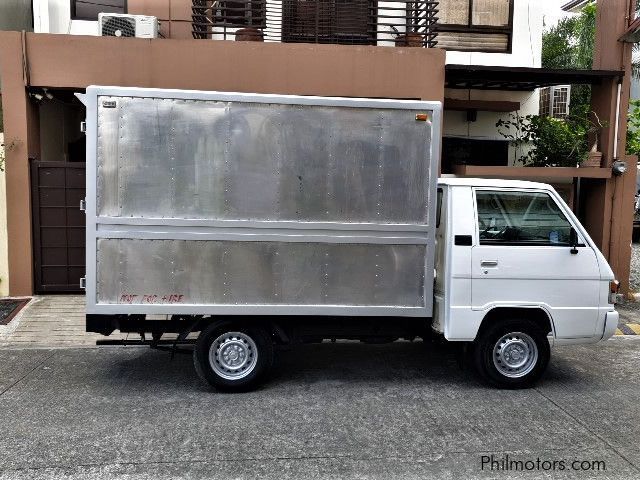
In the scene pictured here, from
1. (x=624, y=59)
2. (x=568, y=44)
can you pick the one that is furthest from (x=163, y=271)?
(x=568, y=44)

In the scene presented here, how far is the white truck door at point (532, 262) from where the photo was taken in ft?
20.5

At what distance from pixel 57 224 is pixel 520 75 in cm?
806

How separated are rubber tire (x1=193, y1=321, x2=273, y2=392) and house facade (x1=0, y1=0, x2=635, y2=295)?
4772 millimetres

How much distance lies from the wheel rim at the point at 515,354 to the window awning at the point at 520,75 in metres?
5.37

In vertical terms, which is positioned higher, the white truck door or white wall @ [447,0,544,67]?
white wall @ [447,0,544,67]

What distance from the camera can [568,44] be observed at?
2242cm

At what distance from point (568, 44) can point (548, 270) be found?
62.3 feet

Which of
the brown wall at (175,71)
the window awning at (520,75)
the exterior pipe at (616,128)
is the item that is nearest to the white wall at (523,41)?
the window awning at (520,75)

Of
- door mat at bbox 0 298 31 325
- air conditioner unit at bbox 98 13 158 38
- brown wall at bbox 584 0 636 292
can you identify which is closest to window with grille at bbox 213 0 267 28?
air conditioner unit at bbox 98 13 158 38

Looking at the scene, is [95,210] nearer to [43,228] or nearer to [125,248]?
[125,248]

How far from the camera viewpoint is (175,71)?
9898 millimetres

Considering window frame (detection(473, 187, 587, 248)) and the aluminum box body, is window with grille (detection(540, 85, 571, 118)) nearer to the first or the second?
window frame (detection(473, 187, 587, 248))

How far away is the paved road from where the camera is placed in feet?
15.0

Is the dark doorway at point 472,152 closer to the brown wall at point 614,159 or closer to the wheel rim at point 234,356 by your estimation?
the brown wall at point 614,159
